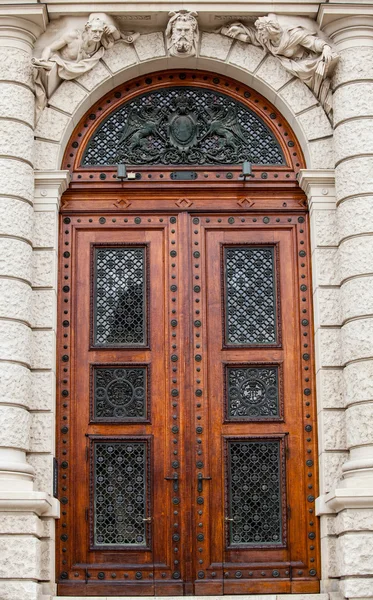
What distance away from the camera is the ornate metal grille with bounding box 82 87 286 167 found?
11453 mm

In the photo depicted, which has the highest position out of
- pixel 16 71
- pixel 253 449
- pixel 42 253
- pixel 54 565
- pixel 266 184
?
pixel 16 71

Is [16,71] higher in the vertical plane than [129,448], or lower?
higher

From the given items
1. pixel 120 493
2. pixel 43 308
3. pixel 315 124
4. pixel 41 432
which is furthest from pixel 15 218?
pixel 315 124

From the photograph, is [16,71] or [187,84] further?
[187,84]

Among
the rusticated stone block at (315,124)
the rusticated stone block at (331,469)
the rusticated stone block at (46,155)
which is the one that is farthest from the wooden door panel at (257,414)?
the rusticated stone block at (46,155)

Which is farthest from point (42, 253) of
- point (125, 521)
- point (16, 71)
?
point (125, 521)

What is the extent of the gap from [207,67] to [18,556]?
524cm

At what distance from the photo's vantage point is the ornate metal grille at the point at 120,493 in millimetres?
10578

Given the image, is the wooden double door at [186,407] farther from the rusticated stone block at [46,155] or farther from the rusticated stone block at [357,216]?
the rusticated stone block at [357,216]

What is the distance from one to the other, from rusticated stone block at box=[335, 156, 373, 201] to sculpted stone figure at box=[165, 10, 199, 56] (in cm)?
198

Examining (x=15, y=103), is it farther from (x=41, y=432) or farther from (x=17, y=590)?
(x=17, y=590)

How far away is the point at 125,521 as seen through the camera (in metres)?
10.6

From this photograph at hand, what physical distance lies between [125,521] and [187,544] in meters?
0.62

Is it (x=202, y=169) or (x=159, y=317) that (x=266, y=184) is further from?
(x=159, y=317)
